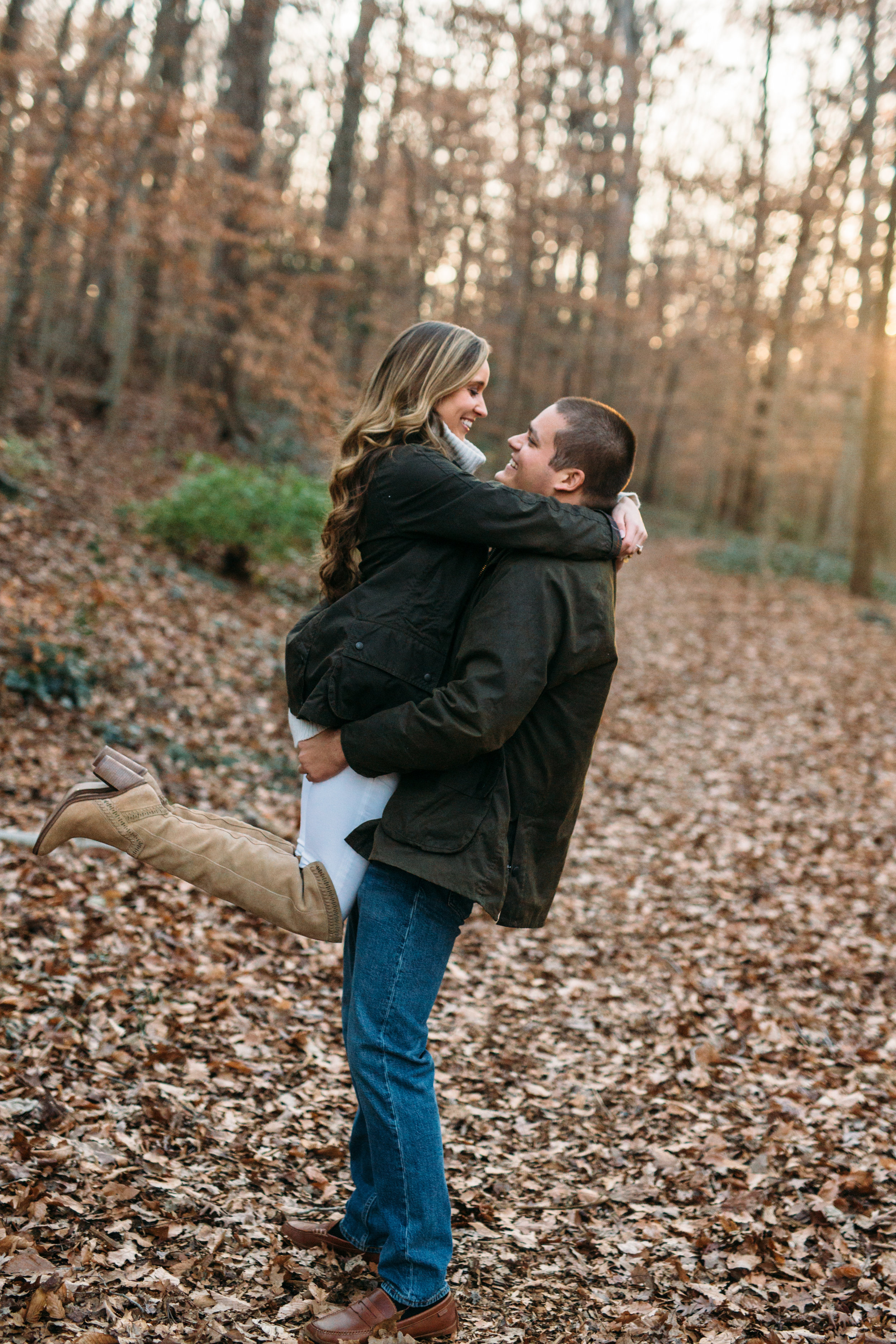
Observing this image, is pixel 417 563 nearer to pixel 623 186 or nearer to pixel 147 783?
pixel 147 783

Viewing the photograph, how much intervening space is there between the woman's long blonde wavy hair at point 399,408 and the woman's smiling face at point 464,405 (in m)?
0.02

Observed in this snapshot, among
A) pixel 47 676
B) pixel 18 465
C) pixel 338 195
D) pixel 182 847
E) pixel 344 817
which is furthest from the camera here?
pixel 338 195

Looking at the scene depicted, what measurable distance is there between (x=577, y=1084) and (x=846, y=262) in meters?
20.4

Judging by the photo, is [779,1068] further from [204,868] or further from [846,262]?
[846,262]

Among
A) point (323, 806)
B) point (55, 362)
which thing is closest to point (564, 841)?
point (323, 806)

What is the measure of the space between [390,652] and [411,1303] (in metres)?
1.68

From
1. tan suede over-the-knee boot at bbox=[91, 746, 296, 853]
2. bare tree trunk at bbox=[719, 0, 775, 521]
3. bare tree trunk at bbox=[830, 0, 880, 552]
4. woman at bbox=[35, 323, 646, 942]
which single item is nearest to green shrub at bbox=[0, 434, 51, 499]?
tan suede over-the-knee boot at bbox=[91, 746, 296, 853]

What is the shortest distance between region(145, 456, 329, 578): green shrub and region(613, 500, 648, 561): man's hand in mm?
7558

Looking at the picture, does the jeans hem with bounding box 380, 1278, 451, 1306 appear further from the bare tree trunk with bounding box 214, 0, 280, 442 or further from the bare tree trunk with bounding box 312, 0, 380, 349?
the bare tree trunk with bounding box 312, 0, 380, 349

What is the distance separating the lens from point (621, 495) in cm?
275

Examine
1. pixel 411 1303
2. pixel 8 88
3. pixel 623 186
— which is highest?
pixel 623 186

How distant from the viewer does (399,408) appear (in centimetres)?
267

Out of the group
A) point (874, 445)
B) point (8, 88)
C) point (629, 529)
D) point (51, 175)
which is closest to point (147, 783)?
point (629, 529)

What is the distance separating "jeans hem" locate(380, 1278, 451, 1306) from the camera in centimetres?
267
